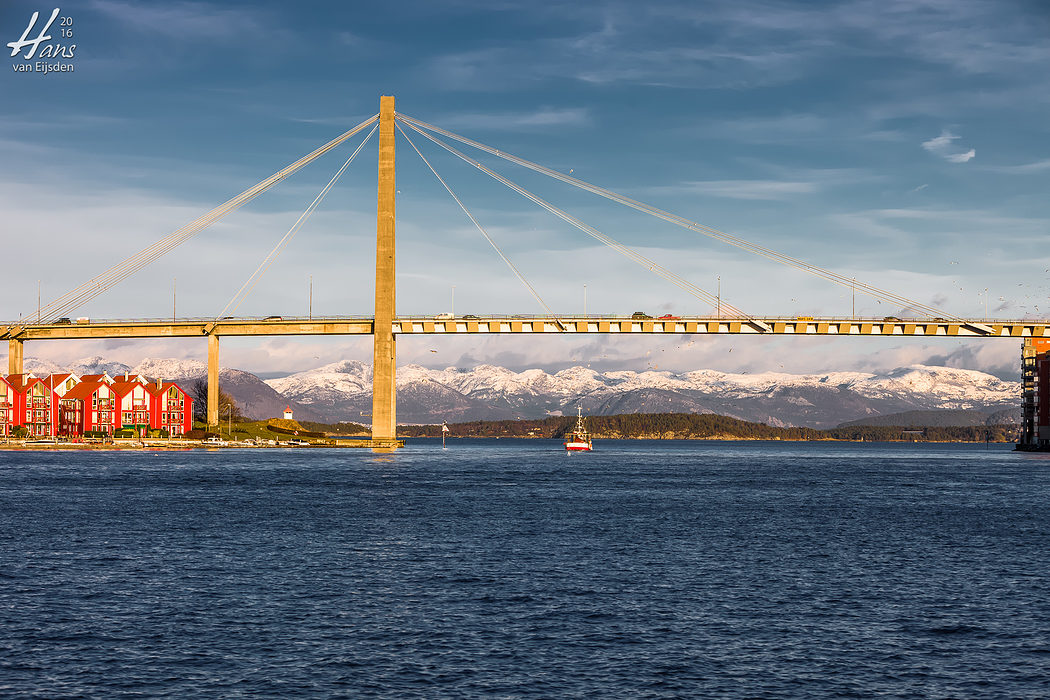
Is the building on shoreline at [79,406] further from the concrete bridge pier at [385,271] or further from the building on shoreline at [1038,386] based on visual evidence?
the building on shoreline at [1038,386]

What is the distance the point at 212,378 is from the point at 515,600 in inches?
5253

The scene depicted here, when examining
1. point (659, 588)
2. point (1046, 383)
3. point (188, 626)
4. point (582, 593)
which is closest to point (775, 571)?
point (659, 588)

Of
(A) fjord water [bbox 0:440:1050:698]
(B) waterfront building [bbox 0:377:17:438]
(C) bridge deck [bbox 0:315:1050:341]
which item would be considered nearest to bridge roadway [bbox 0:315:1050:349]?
(C) bridge deck [bbox 0:315:1050:341]

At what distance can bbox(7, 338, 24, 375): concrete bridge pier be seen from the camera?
158500 mm

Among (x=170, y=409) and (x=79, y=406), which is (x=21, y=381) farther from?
(x=170, y=409)

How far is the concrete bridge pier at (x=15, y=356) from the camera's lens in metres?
158

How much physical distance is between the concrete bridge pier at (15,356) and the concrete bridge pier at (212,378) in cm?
3026

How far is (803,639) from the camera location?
24906 mm

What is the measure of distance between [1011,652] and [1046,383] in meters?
151

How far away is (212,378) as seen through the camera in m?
A: 154

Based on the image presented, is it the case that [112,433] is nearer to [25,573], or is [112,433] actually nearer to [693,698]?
[25,573]

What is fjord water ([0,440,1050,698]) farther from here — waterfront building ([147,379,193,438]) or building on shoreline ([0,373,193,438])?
waterfront building ([147,379,193,438])

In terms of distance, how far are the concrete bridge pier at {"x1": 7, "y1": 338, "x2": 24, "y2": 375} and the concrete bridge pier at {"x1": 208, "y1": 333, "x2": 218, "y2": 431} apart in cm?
3026

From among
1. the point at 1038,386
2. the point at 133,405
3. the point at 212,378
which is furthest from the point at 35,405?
the point at 1038,386
